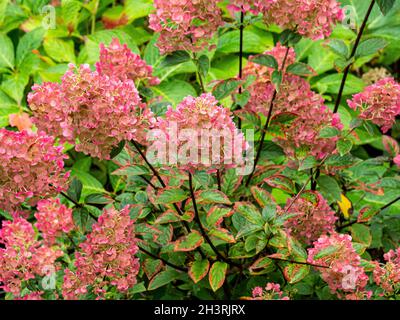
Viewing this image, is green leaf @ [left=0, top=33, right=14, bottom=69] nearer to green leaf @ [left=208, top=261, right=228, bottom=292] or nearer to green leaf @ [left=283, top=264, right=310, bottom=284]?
green leaf @ [left=208, top=261, right=228, bottom=292]

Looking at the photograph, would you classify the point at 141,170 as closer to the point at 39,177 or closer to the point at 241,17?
the point at 39,177

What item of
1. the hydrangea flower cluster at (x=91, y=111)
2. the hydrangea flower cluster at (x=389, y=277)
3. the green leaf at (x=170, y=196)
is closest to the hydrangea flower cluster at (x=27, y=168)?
the hydrangea flower cluster at (x=91, y=111)

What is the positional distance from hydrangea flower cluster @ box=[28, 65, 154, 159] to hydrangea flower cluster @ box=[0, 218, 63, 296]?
0.30m

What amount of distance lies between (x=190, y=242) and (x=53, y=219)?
1.37 feet

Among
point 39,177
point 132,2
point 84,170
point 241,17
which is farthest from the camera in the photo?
point 132,2

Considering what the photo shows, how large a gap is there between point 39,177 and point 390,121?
2.73 feet

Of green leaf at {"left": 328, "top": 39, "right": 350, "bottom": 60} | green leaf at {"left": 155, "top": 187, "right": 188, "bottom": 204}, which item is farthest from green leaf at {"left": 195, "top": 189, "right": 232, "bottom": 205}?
green leaf at {"left": 328, "top": 39, "right": 350, "bottom": 60}

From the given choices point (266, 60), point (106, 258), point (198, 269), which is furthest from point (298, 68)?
point (106, 258)

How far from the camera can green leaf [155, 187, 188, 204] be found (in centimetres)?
137

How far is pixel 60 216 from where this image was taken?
1605 mm

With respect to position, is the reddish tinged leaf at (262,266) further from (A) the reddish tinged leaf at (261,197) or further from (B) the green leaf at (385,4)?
(B) the green leaf at (385,4)
